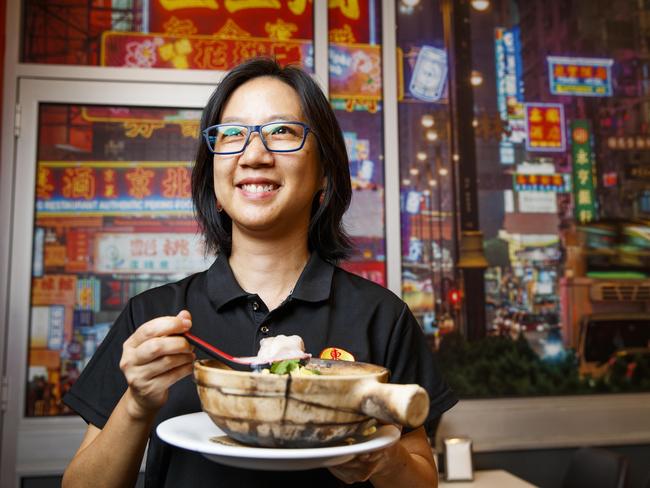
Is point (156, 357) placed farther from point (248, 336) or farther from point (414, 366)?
point (414, 366)

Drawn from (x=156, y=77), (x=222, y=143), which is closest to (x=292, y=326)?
(x=222, y=143)

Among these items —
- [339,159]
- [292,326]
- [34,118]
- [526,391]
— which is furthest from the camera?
[526,391]

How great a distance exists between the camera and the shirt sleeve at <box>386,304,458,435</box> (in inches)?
44.2

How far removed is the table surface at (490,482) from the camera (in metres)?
2.45

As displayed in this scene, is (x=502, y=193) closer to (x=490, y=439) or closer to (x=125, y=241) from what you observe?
(x=490, y=439)

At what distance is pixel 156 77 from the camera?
2914mm

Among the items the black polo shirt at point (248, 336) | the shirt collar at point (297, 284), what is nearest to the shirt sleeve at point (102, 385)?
the black polo shirt at point (248, 336)

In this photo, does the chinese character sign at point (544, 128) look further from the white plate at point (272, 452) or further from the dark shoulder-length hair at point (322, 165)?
the white plate at point (272, 452)

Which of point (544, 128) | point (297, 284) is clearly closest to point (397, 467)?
point (297, 284)

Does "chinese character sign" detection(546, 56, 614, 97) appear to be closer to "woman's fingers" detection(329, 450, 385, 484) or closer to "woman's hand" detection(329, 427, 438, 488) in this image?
"woman's hand" detection(329, 427, 438, 488)

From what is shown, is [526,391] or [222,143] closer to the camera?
[222,143]

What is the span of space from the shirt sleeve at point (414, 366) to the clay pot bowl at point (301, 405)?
38cm

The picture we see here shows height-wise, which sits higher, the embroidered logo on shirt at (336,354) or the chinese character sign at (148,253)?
the chinese character sign at (148,253)

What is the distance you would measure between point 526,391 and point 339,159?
7.32 ft
